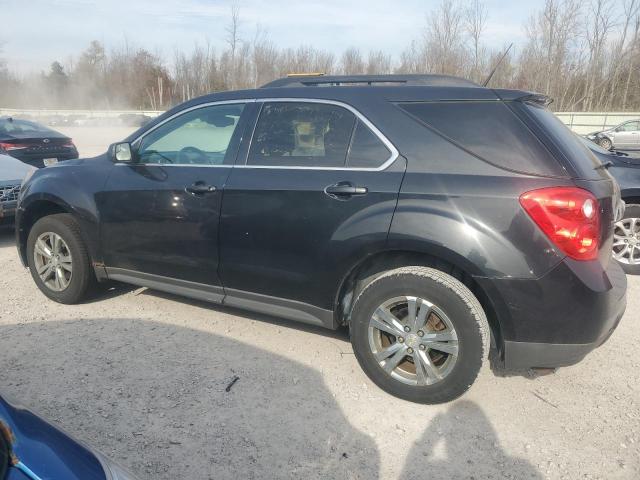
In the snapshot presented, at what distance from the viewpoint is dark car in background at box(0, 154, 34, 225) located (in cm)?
612

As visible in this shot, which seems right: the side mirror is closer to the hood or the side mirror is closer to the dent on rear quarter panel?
the dent on rear quarter panel

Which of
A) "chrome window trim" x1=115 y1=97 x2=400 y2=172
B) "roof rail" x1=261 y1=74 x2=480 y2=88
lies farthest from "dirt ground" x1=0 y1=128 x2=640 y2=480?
"roof rail" x1=261 y1=74 x2=480 y2=88

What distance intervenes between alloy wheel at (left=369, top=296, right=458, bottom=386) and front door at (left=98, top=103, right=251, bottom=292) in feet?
4.18

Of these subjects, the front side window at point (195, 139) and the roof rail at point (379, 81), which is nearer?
the roof rail at point (379, 81)

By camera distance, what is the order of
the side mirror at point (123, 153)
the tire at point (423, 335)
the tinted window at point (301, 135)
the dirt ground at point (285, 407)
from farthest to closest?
the side mirror at point (123, 153) < the tinted window at point (301, 135) < the tire at point (423, 335) < the dirt ground at point (285, 407)

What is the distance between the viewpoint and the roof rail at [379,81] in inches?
124

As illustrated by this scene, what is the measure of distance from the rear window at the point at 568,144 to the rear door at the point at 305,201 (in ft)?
2.69

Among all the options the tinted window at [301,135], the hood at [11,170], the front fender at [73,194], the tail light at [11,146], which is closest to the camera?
the tinted window at [301,135]

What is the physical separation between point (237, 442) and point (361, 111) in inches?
80.1

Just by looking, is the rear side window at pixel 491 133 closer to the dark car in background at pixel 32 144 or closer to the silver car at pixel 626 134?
the dark car in background at pixel 32 144

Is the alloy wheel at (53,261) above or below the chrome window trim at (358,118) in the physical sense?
below

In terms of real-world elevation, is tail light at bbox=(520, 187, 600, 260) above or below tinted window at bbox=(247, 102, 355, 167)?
below

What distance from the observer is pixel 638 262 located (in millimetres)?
5395

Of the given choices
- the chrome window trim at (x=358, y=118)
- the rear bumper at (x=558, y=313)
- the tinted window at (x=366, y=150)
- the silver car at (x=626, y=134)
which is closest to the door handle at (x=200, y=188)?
the chrome window trim at (x=358, y=118)
